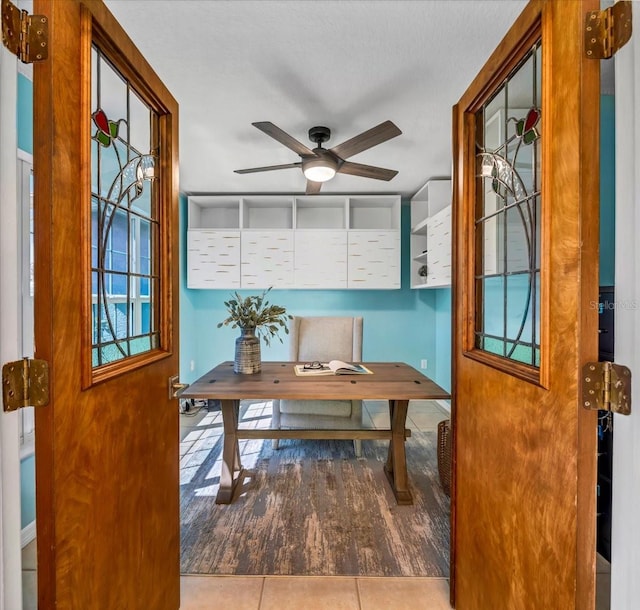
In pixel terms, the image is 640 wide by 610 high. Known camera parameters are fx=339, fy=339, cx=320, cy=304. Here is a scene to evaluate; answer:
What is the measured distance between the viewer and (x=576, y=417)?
0.73 m

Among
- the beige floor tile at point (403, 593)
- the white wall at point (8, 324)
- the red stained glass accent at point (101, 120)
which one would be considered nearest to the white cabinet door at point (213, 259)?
the red stained glass accent at point (101, 120)

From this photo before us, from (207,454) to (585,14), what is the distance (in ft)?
10.2

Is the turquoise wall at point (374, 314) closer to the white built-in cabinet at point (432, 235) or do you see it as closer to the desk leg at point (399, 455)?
the white built-in cabinet at point (432, 235)

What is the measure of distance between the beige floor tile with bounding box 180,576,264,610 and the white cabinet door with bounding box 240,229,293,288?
2.85 m

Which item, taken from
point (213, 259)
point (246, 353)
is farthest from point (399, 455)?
point (213, 259)

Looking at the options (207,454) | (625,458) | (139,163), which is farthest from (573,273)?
(207,454)

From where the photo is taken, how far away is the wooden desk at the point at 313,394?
1.87m

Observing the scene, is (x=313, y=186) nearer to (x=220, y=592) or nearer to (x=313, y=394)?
(x=313, y=394)

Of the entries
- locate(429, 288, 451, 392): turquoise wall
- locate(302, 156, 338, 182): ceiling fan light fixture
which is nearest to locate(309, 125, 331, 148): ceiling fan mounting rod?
locate(302, 156, 338, 182): ceiling fan light fixture

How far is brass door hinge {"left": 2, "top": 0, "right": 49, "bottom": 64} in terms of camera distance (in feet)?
2.38

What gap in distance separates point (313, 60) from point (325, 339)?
81.2 inches

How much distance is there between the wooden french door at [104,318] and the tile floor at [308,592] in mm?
234

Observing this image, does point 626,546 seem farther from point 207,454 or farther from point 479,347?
point 207,454

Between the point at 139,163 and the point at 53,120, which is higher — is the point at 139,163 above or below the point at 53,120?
above
